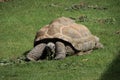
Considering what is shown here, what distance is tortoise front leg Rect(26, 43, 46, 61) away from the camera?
1020cm

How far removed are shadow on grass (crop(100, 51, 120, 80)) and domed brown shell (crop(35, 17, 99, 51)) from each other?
1.07 m

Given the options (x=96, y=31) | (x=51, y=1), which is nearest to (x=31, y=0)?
(x=51, y=1)

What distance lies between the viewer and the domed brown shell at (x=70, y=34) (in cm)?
1034

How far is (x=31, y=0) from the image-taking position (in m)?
17.4

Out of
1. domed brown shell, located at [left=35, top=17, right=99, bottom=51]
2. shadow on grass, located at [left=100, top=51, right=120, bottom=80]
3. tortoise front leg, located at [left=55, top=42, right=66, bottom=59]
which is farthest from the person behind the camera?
domed brown shell, located at [left=35, top=17, right=99, bottom=51]

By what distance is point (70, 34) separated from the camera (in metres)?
10.4

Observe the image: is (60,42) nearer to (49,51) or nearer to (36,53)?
(49,51)

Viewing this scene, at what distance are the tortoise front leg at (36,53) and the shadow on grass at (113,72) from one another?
5.86ft

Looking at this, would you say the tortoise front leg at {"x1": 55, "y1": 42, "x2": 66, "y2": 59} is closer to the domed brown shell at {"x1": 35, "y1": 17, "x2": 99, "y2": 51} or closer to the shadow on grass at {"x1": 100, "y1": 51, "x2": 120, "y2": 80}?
the domed brown shell at {"x1": 35, "y1": 17, "x2": 99, "y2": 51}

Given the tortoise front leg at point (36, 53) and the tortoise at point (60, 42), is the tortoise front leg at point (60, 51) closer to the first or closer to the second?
the tortoise at point (60, 42)

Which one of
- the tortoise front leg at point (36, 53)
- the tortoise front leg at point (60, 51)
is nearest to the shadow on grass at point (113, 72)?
the tortoise front leg at point (60, 51)

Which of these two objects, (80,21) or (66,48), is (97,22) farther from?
(66,48)

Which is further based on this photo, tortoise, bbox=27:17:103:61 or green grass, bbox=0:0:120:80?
tortoise, bbox=27:17:103:61

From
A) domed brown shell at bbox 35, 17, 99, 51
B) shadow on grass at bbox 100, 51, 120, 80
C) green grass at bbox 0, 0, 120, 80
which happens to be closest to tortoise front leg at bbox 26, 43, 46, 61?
domed brown shell at bbox 35, 17, 99, 51
